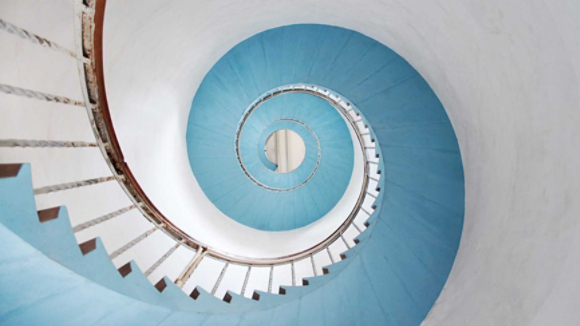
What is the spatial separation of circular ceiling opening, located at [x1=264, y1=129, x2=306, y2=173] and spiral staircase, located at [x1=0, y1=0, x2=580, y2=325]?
713 centimetres

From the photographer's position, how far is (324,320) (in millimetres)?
4281

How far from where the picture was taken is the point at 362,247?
196 inches

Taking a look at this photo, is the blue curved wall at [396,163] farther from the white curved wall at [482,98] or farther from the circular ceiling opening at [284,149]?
the circular ceiling opening at [284,149]

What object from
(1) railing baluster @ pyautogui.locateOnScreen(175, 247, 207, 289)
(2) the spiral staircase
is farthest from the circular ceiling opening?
(1) railing baluster @ pyautogui.locateOnScreen(175, 247, 207, 289)

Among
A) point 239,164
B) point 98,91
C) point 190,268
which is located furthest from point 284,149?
point 98,91

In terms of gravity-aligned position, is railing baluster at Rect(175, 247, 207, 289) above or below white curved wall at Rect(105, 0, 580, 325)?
below

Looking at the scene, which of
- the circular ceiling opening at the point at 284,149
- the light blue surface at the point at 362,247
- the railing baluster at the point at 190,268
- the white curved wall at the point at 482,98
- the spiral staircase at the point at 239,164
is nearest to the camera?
the white curved wall at the point at 482,98

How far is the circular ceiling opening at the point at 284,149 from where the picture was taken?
1538 centimetres

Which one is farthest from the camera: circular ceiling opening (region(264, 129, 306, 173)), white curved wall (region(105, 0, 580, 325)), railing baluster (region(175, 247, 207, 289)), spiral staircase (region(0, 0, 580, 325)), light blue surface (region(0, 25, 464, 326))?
circular ceiling opening (region(264, 129, 306, 173))

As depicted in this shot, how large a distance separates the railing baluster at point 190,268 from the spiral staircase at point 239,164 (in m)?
0.03

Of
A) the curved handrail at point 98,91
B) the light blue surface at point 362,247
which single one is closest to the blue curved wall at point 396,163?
the light blue surface at point 362,247

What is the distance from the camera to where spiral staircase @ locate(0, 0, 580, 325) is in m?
1.98

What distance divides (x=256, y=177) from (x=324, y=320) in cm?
600

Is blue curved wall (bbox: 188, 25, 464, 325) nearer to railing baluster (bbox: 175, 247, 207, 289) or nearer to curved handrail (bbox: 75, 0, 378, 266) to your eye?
railing baluster (bbox: 175, 247, 207, 289)
